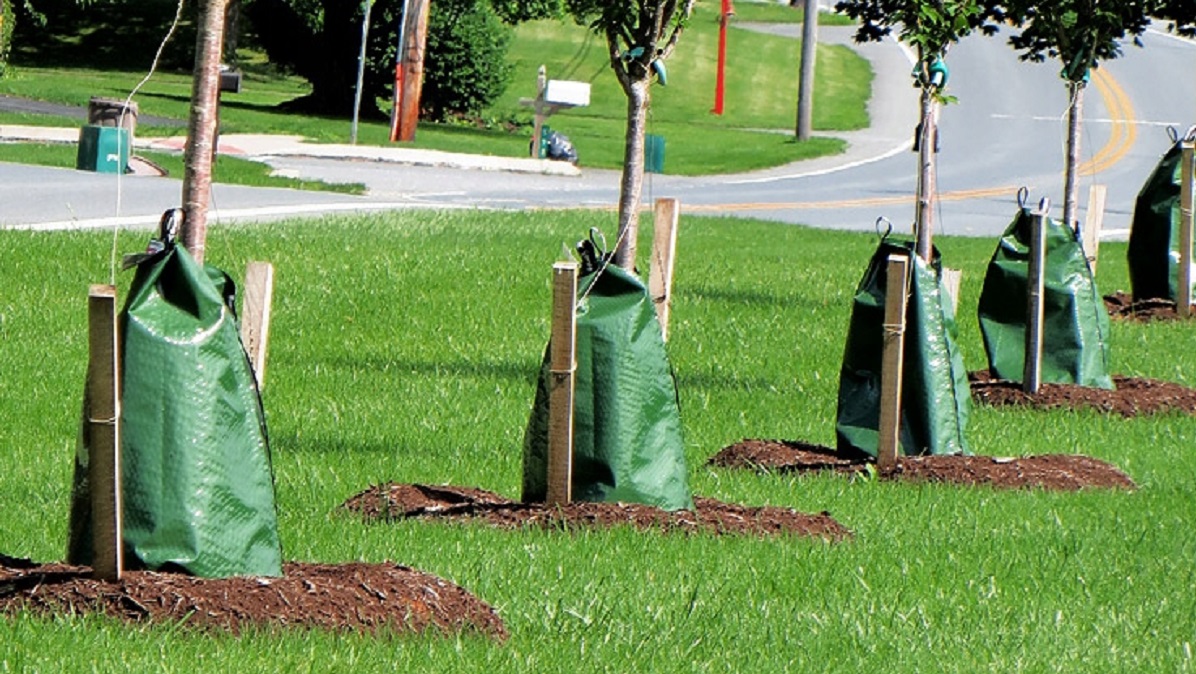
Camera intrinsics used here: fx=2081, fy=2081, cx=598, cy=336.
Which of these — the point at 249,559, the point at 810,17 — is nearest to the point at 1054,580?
the point at 249,559

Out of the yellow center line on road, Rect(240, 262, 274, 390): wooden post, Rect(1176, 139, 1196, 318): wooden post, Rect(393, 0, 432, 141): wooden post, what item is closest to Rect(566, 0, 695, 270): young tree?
Rect(240, 262, 274, 390): wooden post

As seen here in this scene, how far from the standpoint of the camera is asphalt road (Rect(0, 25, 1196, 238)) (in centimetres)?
2123

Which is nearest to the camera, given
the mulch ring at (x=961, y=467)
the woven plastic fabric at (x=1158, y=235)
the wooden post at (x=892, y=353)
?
the wooden post at (x=892, y=353)

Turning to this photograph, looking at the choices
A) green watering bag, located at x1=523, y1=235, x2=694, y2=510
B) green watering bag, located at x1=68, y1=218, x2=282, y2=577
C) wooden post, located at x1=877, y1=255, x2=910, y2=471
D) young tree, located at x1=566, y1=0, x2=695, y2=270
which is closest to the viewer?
green watering bag, located at x1=68, y1=218, x2=282, y2=577

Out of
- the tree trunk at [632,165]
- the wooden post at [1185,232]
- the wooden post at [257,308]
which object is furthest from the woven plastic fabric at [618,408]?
the wooden post at [1185,232]

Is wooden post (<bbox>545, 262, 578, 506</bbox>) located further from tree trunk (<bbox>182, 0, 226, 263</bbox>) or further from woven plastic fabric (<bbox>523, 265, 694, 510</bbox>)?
tree trunk (<bbox>182, 0, 226, 263</bbox>)

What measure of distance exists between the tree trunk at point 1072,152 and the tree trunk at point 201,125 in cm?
942

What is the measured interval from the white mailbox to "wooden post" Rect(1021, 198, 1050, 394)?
18.7 m

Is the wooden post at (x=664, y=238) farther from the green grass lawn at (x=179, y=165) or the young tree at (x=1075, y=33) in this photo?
the green grass lawn at (x=179, y=165)

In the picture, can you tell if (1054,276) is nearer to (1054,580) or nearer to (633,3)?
(633,3)

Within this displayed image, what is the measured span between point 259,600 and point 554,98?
1050 inches

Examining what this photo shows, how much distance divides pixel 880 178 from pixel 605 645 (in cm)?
3211

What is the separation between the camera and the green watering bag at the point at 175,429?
225 inches

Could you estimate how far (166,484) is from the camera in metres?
5.72
